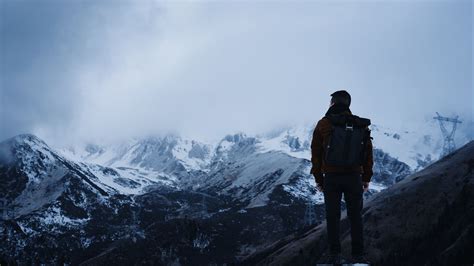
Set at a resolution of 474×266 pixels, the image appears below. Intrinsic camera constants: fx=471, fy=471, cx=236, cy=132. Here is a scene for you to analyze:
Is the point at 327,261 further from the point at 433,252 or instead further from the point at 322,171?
the point at 433,252

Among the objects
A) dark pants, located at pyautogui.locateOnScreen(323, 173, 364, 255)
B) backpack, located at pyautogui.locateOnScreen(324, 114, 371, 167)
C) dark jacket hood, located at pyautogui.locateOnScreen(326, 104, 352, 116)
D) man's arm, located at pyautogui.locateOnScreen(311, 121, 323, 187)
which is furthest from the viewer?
dark jacket hood, located at pyautogui.locateOnScreen(326, 104, 352, 116)

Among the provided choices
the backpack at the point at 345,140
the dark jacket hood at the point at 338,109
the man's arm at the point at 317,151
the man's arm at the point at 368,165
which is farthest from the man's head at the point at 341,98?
the man's arm at the point at 368,165

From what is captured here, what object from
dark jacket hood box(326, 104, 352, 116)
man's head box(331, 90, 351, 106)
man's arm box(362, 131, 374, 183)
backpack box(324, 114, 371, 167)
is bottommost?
man's arm box(362, 131, 374, 183)

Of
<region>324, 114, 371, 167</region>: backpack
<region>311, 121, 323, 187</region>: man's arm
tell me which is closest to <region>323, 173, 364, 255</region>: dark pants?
<region>311, 121, 323, 187</region>: man's arm

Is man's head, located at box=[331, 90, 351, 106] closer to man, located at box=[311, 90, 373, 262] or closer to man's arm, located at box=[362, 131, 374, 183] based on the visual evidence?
man, located at box=[311, 90, 373, 262]

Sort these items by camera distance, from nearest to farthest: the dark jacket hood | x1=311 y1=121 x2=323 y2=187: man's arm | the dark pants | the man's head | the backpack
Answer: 1. the backpack
2. the dark pants
3. x1=311 y1=121 x2=323 y2=187: man's arm
4. the dark jacket hood
5. the man's head

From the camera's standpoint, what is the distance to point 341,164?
14359 millimetres

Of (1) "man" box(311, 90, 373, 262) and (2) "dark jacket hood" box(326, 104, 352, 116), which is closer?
(1) "man" box(311, 90, 373, 262)

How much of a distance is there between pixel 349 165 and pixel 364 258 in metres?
2.77

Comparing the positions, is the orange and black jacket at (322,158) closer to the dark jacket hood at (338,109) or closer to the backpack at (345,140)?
the dark jacket hood at (338,109)

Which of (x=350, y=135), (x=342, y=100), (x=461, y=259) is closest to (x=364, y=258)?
(x=350, y=135)

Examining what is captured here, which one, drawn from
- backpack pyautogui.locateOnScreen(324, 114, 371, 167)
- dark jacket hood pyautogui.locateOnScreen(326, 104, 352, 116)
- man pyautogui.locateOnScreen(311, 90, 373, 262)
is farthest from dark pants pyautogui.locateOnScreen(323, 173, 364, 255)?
dark jacket hood pyautogui.locateOnScreen(326, 104, 352, 116)

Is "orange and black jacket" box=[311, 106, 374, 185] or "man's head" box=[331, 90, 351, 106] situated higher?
"man's head" box=[331, 90, 351, 106]

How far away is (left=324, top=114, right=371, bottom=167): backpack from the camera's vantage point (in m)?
14.2
